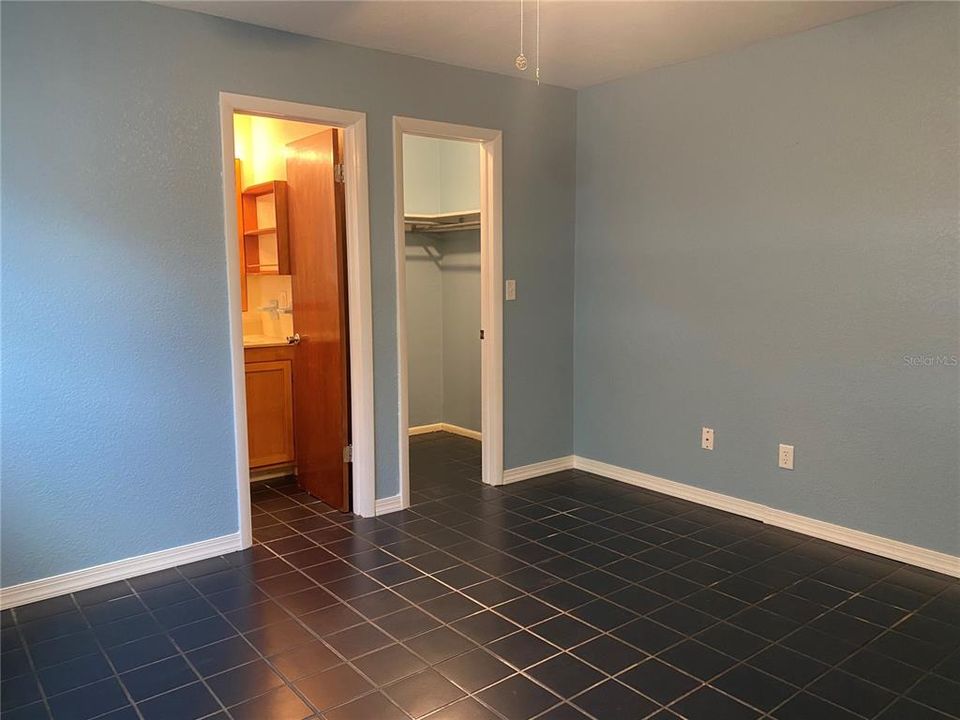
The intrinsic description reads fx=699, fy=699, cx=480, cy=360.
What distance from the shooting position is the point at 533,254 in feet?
14.4

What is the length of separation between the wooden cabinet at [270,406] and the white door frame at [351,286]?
77cm

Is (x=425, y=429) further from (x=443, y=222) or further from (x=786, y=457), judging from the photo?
(x=786, y=457)

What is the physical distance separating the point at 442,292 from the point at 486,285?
1516 millimetres

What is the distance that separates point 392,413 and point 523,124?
1917 millimetres

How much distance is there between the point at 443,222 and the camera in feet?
17.9

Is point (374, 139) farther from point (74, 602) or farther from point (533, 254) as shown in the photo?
point (74, 602)

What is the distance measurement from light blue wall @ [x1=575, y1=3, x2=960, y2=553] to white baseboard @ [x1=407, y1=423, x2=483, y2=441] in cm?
133

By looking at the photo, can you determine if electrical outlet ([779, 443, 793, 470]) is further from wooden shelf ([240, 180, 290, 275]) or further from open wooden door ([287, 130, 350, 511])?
wooden shelf ([240, 180, 290, 275])

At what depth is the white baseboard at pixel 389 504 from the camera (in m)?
3.82

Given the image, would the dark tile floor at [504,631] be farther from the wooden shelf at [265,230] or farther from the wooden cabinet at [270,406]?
the wooden shelf at [265,230]

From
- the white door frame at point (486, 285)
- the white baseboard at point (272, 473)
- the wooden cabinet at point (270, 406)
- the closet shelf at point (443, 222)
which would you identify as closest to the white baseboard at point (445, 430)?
the white door frame at point (486, 285)

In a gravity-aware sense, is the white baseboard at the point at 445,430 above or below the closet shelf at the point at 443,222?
below

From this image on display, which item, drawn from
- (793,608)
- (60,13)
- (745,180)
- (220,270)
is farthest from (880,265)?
(60,13)

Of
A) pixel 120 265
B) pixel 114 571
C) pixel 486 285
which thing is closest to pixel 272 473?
pixel 114 571
